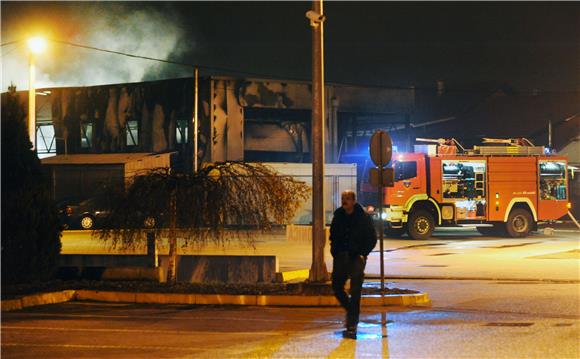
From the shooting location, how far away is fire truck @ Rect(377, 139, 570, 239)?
1185 inches

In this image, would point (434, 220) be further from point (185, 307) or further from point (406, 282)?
point (185, 307)

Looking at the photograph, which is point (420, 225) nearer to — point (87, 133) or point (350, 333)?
point (350, 333)

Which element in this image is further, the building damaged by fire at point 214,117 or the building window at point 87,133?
the building window at point 87,133

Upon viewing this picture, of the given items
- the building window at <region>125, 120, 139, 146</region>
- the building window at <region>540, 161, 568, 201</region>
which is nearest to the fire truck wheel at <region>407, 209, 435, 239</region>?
the building window at <region>540, 161, 568, 201</region>

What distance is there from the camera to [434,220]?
30250 millimetres

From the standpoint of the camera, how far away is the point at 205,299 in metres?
13.8

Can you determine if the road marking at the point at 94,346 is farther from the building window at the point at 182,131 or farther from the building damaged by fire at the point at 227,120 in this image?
the building window at the point at 182,131

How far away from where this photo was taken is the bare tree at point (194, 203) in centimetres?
1482

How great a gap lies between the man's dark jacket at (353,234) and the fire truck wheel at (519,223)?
72.0ft

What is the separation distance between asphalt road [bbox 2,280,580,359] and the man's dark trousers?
0.33 m

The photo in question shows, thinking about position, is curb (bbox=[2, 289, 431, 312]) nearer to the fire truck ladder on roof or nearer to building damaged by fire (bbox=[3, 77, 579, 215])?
the fire truck ladder on roof

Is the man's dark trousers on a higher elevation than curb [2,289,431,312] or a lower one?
higher

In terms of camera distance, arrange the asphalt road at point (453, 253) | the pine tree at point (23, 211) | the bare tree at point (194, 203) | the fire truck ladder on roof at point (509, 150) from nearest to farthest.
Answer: the pine tree at point (23, 211), the bare tree at point (194, 203), the asphalt road at point (453, 253), the fire truck ladder on roof at point (509, 150)

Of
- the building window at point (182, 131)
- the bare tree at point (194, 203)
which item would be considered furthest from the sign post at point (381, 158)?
the building window at point (182, 131)
